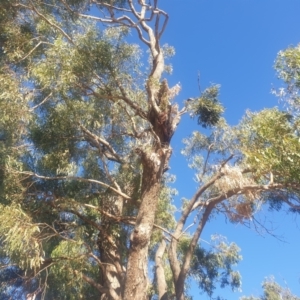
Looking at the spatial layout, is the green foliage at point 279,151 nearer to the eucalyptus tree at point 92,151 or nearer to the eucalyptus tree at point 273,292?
the eucalyptus tree at point 92,151

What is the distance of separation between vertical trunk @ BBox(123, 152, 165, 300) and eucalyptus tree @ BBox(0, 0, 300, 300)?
2cm

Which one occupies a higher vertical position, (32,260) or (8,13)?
(8,13)

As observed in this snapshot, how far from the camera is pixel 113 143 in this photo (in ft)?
24.6

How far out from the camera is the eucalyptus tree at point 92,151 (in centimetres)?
534

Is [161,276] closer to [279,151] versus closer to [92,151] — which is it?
[92,151]

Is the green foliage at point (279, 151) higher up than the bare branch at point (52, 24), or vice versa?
the bare branch at point (52, 24)

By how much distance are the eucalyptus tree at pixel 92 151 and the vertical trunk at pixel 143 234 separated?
0.02 metres

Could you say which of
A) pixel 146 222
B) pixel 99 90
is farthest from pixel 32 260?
pixel 99 90

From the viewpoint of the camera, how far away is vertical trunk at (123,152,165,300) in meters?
4.45

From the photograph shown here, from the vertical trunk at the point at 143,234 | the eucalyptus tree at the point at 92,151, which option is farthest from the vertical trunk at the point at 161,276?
the vertical trunk at the point at 143,234

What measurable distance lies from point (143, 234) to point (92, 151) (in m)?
2.76

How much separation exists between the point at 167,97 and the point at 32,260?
113 inches

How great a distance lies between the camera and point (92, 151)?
281 inches

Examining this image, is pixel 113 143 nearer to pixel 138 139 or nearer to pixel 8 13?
pixel 138 139
